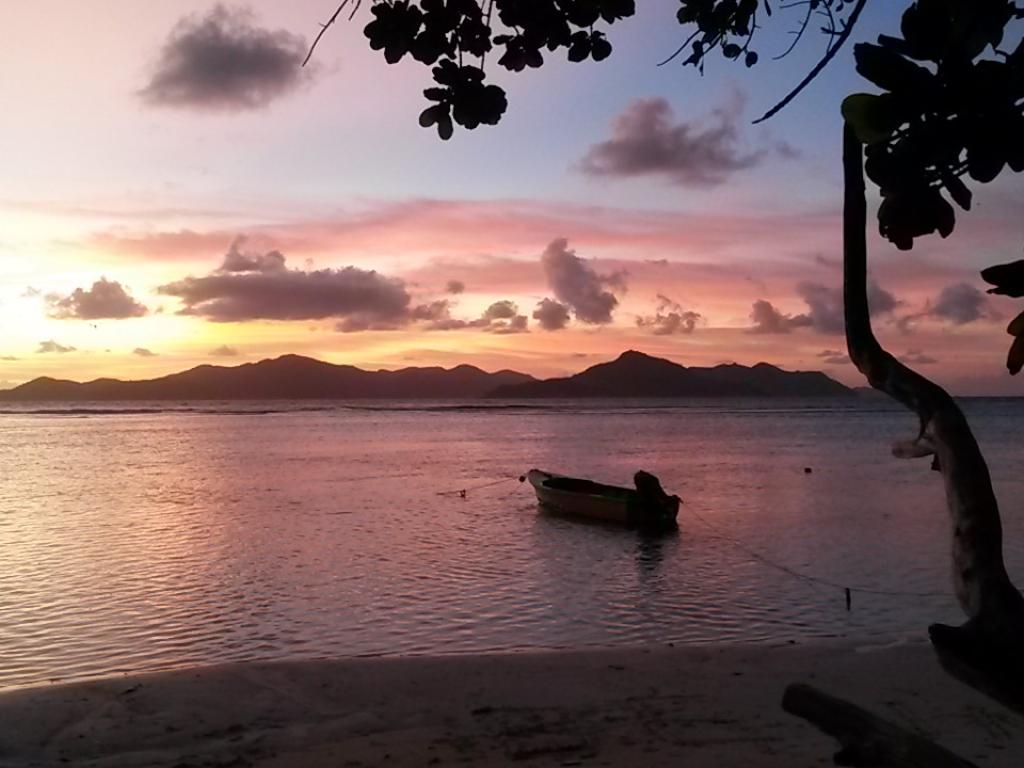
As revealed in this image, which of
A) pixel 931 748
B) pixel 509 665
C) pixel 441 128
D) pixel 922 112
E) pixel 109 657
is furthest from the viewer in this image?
pixel 109 657

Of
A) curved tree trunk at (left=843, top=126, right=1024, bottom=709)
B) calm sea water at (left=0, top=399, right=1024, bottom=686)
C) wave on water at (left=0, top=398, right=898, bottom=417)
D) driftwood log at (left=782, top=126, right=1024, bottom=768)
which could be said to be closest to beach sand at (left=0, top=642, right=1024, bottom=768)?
calm sea water at (left=0, top=399, right=1024, bottom=686)

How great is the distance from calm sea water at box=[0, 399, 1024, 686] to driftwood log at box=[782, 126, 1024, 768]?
36.3 feet

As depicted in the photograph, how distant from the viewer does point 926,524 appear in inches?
1003

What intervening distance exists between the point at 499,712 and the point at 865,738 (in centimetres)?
690

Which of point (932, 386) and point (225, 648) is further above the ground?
point (932, 386)

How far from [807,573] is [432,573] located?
738cm

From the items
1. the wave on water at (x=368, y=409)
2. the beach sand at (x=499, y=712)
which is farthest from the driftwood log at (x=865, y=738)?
the wave on water at (x=368, y=409)

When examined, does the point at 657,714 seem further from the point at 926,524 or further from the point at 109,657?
the point at 926,524

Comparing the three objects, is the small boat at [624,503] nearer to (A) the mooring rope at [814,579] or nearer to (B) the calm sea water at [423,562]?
(B) the calm sea water at [423,562]

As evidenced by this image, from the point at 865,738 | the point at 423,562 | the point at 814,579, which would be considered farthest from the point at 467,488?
the point at 865,738

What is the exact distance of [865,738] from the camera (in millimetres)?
2988

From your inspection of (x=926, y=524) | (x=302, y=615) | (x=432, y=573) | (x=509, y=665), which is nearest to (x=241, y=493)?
(x=432, y=573)

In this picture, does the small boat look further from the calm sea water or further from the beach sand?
the beach sand

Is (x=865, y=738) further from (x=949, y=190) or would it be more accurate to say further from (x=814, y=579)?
(x=814, y=579)
